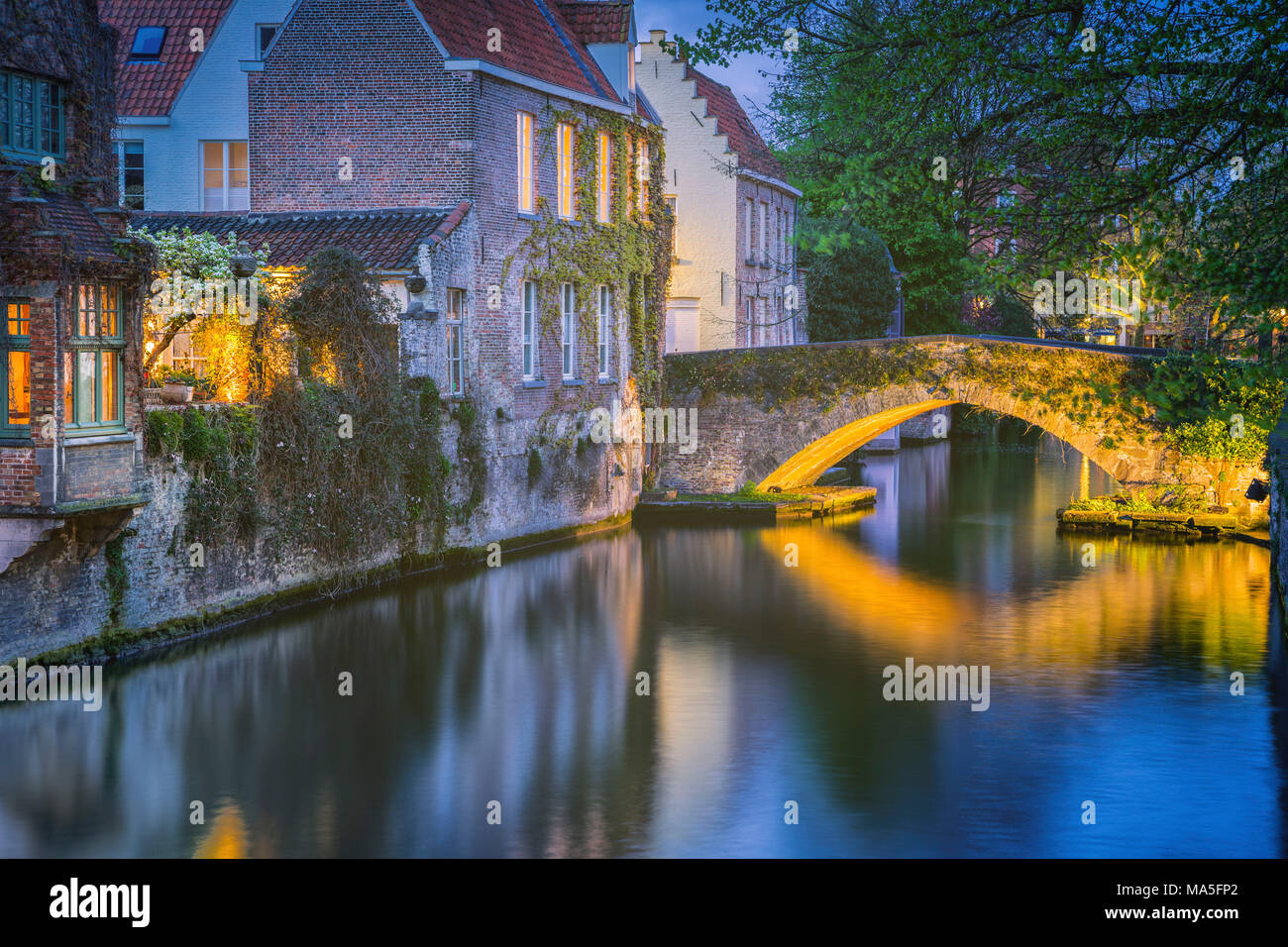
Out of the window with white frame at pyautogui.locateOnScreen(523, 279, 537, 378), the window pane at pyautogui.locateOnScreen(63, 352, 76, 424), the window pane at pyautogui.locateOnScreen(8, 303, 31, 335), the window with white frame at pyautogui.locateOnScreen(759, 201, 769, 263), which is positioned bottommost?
the window pane at pyautogui.locateOnScreen(63, 352, 76, 424)

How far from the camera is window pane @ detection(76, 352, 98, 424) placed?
13633 mm

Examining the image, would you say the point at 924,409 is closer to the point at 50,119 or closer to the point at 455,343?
the point at 455,343

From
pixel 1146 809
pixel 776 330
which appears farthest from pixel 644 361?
pixel 1146 809

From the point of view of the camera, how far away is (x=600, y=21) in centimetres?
2583

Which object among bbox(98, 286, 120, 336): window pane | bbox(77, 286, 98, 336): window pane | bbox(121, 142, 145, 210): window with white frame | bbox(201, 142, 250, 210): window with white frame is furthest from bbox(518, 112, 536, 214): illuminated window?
bbox(77, 286, 98, 336): window pane

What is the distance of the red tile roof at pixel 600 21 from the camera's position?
25656 mm

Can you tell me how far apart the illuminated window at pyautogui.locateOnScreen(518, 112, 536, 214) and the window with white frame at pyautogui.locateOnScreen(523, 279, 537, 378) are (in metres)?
1.15

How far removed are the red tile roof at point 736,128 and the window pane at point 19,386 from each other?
22.1 metres

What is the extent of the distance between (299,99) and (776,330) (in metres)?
16.9

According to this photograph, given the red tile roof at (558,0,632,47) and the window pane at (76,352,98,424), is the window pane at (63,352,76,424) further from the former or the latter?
the red tile roof at (558,0,632,47)

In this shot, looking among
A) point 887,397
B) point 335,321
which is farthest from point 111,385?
Result: point 887,397

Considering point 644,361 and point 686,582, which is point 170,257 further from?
point 644,361

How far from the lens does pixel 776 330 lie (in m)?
36.9
